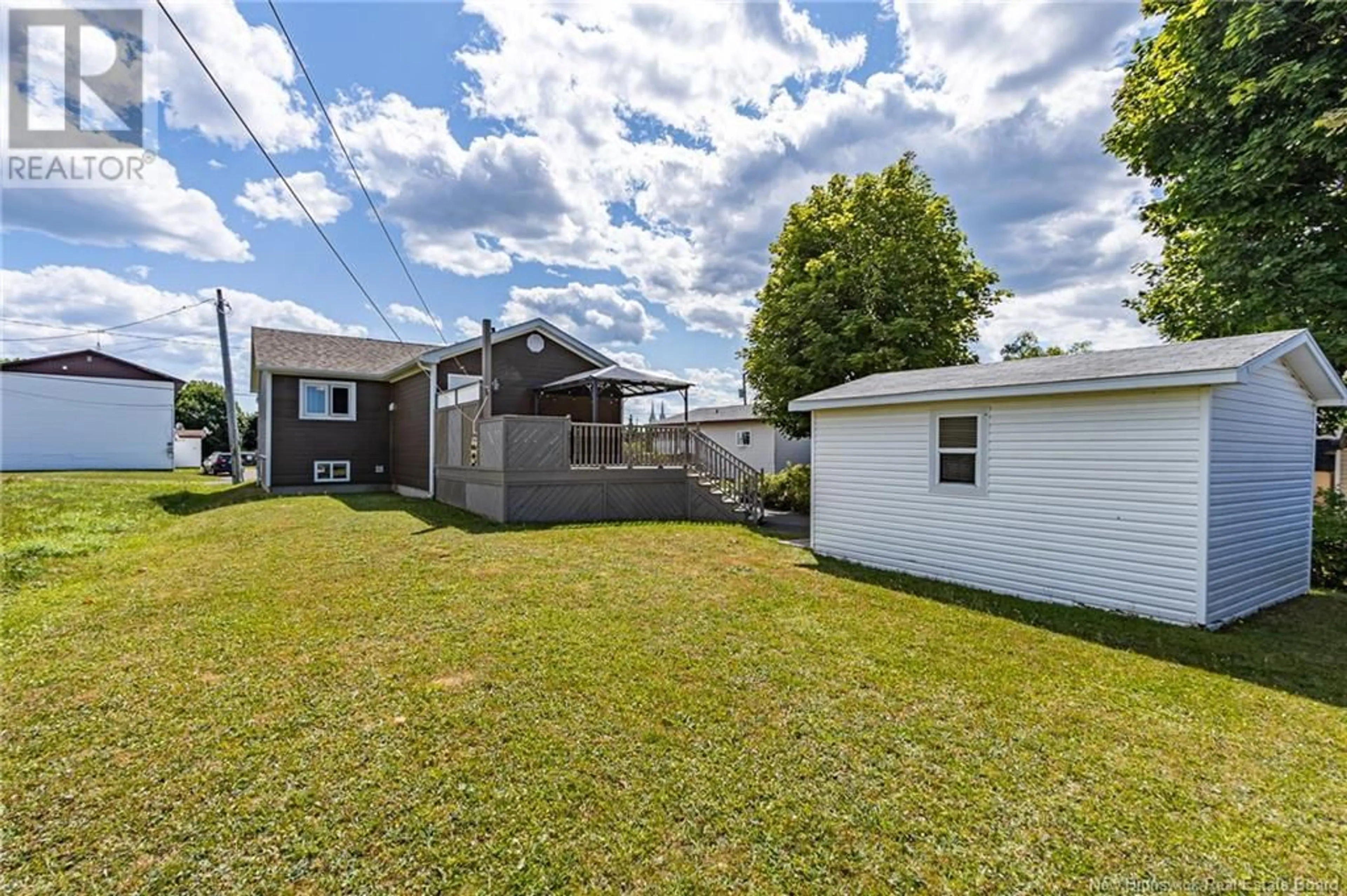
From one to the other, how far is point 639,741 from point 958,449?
5.70m

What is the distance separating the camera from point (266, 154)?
781 centimetres

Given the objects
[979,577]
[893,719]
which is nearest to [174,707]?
[893,719]

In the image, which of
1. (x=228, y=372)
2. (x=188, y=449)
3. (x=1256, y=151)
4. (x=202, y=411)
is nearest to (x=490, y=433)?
(x=1256, y=151)

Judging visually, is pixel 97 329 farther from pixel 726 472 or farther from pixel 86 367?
pixel 726 472

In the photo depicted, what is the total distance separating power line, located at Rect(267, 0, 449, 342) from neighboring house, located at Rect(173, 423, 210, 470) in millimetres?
29539

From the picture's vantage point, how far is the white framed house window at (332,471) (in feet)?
51.0

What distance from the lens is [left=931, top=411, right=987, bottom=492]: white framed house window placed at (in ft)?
22.4

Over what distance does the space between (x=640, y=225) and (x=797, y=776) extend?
14.8 metres

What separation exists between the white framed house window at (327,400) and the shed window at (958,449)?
15.3m

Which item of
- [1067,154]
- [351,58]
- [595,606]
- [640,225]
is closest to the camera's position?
[595,606]

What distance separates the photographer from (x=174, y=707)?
324 cm

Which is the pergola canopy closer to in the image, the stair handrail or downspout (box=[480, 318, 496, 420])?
the stair handrail

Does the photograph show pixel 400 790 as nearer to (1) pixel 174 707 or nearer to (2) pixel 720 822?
(2) pixel 720 822

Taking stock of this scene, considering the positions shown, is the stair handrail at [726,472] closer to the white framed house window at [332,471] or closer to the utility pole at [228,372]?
the white framed house window at [332,471]
